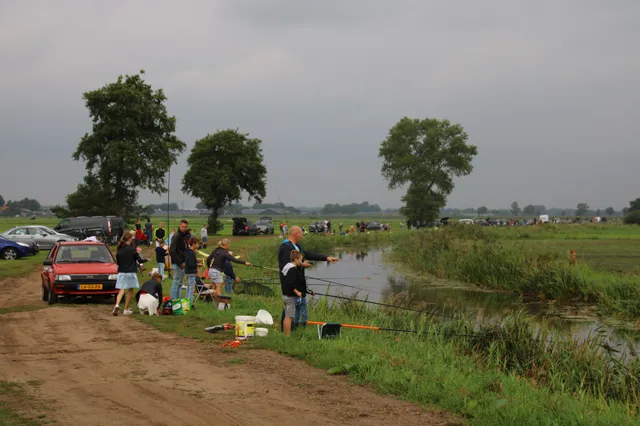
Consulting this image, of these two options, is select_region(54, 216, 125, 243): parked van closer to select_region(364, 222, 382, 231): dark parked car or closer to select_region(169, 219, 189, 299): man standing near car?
select_region(169, 219, 189, 299): man standing near car

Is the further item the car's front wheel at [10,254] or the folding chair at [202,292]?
the car's front wheel at [10,254]

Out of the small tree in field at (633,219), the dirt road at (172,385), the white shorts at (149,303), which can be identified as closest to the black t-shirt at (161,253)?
the white shorts at (149,303)

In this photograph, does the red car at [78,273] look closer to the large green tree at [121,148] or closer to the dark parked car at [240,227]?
the large green tree at [121,148]

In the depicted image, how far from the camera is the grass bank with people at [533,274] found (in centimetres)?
2309

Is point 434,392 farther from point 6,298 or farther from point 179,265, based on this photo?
point 6,298

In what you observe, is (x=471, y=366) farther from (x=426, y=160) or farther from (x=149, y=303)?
(x=426, y=160)

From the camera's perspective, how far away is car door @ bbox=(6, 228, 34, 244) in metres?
39.7

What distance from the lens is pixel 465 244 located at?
3891cm

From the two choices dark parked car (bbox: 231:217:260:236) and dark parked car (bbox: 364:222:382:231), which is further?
dark parked car (bbox: 364:222:382:231)

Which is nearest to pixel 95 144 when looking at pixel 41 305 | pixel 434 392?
pixel 41 305

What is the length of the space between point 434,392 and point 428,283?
2322 cm

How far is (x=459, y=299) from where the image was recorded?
26266 millimetres

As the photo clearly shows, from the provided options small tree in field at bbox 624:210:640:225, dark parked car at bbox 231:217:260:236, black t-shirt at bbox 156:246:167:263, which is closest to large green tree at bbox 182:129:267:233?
dark parked car at bbox 231:217:260:236

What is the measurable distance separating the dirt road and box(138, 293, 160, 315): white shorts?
7.65ft
